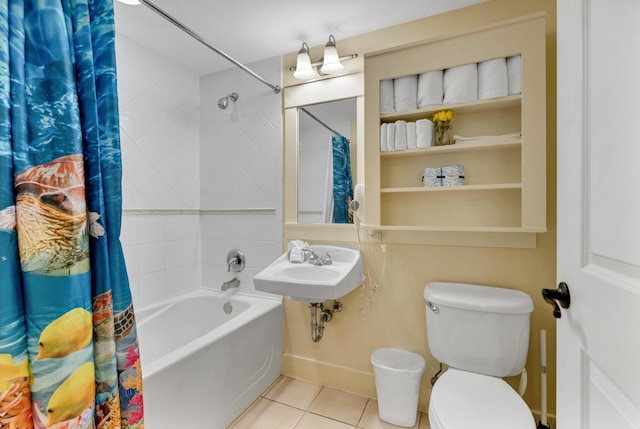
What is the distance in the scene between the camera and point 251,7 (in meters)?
1.69

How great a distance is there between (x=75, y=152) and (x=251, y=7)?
1425 millimetres

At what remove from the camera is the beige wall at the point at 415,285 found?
1538mm

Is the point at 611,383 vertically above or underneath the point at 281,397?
above

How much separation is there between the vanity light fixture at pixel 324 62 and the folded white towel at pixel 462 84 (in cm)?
65

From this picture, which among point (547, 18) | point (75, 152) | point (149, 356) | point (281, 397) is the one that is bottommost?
point (281, 397)

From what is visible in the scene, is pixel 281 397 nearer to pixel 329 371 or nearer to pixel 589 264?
pixel 329 371

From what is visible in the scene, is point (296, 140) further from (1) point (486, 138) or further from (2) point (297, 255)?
(1) point (486, 138)

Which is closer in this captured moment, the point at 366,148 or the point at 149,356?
the point at 366,148

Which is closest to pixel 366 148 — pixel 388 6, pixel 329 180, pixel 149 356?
pixel 329 180

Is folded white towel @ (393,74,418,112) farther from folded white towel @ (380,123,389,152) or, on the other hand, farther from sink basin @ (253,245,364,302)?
sink basin @ (253,245,364,302)

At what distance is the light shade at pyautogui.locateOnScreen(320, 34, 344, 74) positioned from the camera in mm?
1801

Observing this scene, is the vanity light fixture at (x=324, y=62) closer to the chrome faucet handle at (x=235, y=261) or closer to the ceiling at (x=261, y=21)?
the ceiling at (x=261, y=21)

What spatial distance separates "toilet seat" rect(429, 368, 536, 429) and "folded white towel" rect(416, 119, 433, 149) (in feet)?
3.78

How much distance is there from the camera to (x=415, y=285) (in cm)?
180
